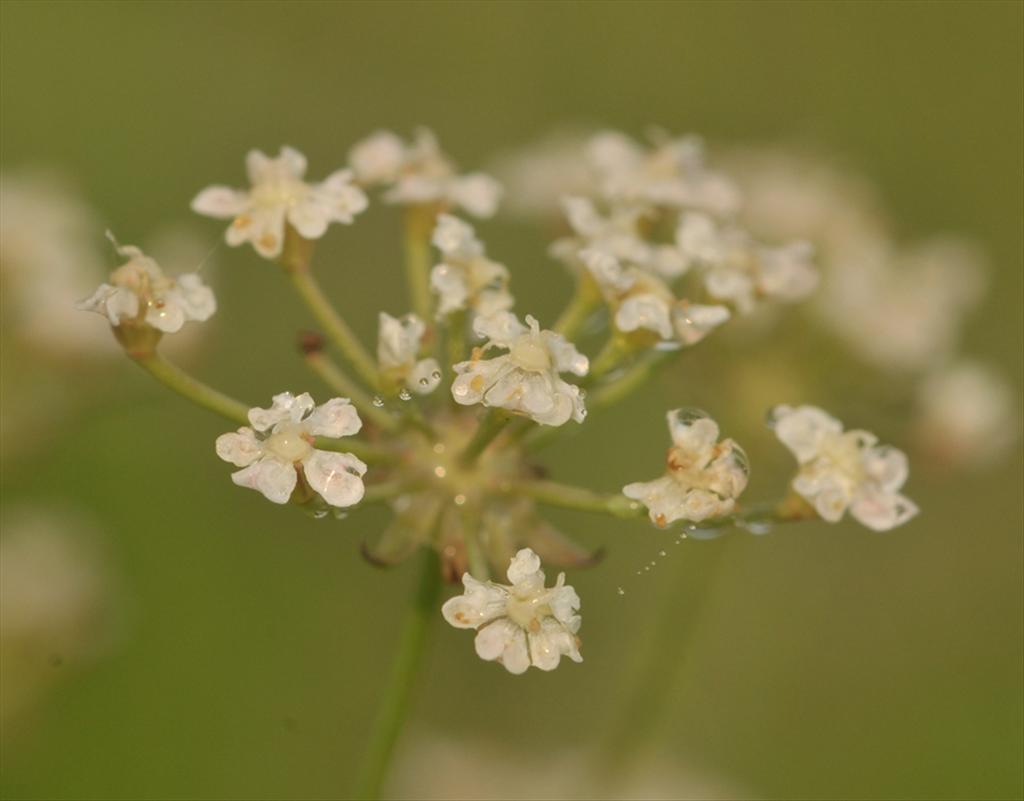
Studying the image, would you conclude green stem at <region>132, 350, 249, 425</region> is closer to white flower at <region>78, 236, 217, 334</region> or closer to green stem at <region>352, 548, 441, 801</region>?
white flower at <region>78, 236, 217, 334</region>

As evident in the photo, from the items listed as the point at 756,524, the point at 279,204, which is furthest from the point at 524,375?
the point at 279,204

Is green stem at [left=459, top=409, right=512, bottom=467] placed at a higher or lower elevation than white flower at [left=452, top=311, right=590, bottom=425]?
lower

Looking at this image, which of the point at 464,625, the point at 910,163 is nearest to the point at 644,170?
the point at 464,625

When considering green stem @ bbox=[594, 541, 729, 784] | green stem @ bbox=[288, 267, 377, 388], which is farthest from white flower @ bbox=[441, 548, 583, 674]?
green stem @ bbox=[594, 541, 729, 784]

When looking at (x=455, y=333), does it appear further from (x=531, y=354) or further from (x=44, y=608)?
(x=44, y=608)

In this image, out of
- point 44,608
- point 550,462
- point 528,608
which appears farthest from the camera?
point 550,462

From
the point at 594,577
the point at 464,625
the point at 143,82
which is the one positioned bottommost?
the point at 464,625

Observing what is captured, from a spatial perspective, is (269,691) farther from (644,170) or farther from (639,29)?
(639,29)
